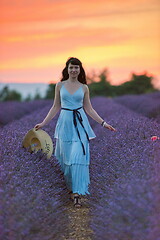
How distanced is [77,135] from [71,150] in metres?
0.16

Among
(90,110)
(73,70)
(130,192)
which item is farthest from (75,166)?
(130,192)

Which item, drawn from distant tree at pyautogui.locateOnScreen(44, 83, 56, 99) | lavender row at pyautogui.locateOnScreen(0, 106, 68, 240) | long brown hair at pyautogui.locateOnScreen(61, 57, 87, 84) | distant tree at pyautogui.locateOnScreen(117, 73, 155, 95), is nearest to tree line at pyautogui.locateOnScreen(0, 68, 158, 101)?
distant tree at pyautogui.locateOnScreen(117, 73, 155, 95)

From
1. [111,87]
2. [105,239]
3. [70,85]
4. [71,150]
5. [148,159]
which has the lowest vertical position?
[105,239]

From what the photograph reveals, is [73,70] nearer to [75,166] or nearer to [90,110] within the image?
[90,110]

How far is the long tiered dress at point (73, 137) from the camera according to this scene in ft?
13.4

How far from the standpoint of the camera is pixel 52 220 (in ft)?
9.39

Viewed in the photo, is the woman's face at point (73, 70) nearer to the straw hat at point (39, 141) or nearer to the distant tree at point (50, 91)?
the straw hat at point (39, 141)

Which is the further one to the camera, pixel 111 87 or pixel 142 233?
pixel 111 87

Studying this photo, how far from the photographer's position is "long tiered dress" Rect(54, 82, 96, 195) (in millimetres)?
4070

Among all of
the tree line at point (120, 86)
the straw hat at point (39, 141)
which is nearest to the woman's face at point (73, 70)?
the straw hat at point (39, 141)

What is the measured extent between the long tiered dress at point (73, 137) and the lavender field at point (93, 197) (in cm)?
13

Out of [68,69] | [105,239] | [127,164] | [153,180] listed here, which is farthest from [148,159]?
[68,69]

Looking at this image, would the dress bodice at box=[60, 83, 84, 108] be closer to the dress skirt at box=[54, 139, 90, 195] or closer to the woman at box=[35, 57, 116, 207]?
the woman at box=[35, 57, 116, 207]

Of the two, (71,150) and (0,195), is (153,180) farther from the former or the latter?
(71,150)
